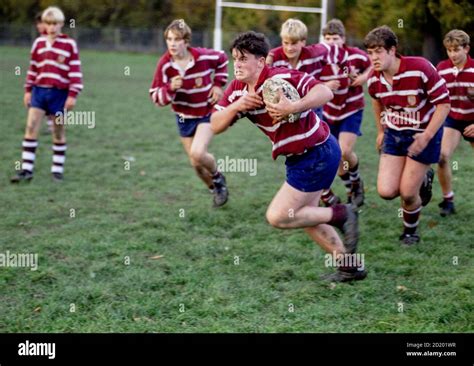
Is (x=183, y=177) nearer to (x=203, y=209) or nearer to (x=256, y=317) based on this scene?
(x=203, y=209)

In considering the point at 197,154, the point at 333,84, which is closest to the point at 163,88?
the point at 197,154

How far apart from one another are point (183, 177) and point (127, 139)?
304 cm

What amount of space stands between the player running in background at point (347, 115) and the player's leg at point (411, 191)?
137cm

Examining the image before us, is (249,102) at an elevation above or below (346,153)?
above

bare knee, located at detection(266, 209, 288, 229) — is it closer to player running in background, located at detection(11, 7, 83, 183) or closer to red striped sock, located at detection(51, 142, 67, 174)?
player running in background, located at detection(11, 7, 83, 183)

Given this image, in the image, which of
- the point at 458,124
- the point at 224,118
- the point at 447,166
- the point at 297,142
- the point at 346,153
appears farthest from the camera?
the point at 346,153

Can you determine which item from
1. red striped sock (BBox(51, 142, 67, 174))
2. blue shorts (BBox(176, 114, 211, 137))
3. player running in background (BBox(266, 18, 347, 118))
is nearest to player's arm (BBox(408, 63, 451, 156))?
player running in background (BBox(266, 18, 347, 118))

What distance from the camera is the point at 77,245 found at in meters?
6.05

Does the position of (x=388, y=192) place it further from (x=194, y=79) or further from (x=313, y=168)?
(x=194, y=79)

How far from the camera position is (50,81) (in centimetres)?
856

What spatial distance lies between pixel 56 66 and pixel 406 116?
4.53m

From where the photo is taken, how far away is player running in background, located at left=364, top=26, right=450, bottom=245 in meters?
5.61

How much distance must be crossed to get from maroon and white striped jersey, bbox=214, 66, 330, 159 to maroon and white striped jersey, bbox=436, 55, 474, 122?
2260 mm
